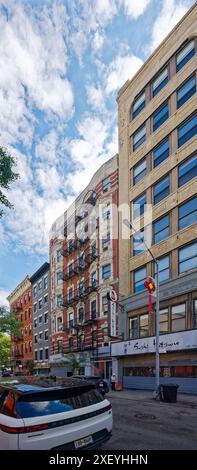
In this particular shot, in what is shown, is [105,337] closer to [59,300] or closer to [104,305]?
[104,305]

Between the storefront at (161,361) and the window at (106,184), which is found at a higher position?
the window at (106,184)

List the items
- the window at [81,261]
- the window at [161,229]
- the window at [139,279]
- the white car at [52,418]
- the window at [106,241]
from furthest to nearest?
1. the window at [81,261]
2. the window at [106,241]
3. the window at [139,279]
4. the window at [161,229]
5. the white car at [52,418]

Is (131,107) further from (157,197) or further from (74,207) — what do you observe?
(74,207)

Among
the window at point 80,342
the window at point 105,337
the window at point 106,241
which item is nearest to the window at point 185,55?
the window at point 106,241

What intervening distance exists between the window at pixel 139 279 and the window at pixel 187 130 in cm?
1029

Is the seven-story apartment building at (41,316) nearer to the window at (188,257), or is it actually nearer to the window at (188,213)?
the window at (188,257)

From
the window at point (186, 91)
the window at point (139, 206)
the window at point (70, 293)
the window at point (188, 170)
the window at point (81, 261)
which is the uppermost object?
the window at point (186, 91)

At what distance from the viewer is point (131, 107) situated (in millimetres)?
33969

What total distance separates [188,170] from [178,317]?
10.2 m

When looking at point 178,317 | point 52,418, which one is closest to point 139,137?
point 178,317

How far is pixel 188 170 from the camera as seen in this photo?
84.1ft

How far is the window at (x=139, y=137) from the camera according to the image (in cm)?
3162

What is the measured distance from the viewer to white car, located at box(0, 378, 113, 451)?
5.25 m
